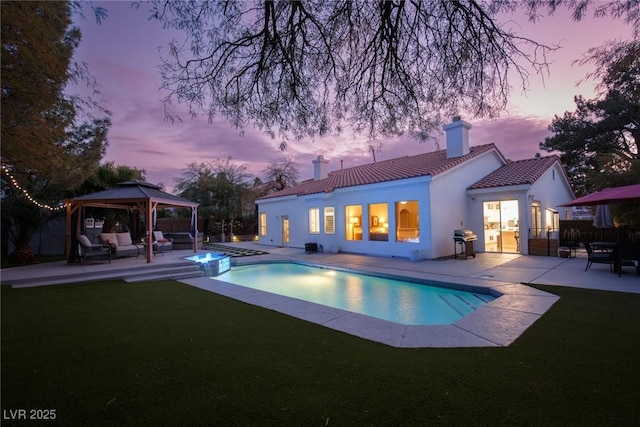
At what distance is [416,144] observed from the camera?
575 centimetres

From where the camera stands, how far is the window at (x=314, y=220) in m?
17.1

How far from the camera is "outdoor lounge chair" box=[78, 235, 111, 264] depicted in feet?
34.2

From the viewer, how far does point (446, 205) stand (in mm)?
13203

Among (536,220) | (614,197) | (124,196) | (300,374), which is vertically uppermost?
(124,196)

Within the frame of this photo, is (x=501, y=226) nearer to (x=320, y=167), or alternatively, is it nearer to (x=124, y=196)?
(x=320, y=167)

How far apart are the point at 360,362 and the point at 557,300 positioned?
473 centimetres

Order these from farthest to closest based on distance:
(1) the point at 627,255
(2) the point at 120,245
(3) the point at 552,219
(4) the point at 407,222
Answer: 1. (3) the point at 552,219
2. (4) the point at 407,222
3. (2) the point at 120,245
4. (1) the point at 627,255

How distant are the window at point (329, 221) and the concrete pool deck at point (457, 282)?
3189mm

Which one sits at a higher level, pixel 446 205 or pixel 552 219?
pixel 446 205

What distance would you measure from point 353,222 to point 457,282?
7927 mm

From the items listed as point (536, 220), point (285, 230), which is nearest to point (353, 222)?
point (285, 230)

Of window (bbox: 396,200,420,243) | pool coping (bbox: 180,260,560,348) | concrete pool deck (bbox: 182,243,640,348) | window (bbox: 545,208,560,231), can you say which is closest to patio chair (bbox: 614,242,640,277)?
concrete pool deck (bbox: 182,243,640,348)

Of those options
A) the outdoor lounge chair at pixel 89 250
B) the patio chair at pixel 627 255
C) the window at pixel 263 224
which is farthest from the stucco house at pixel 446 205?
the outdoor lounge chair at pixel 89 250

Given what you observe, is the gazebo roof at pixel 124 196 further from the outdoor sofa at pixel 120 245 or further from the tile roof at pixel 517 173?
the tile roof at pixel 517 173
